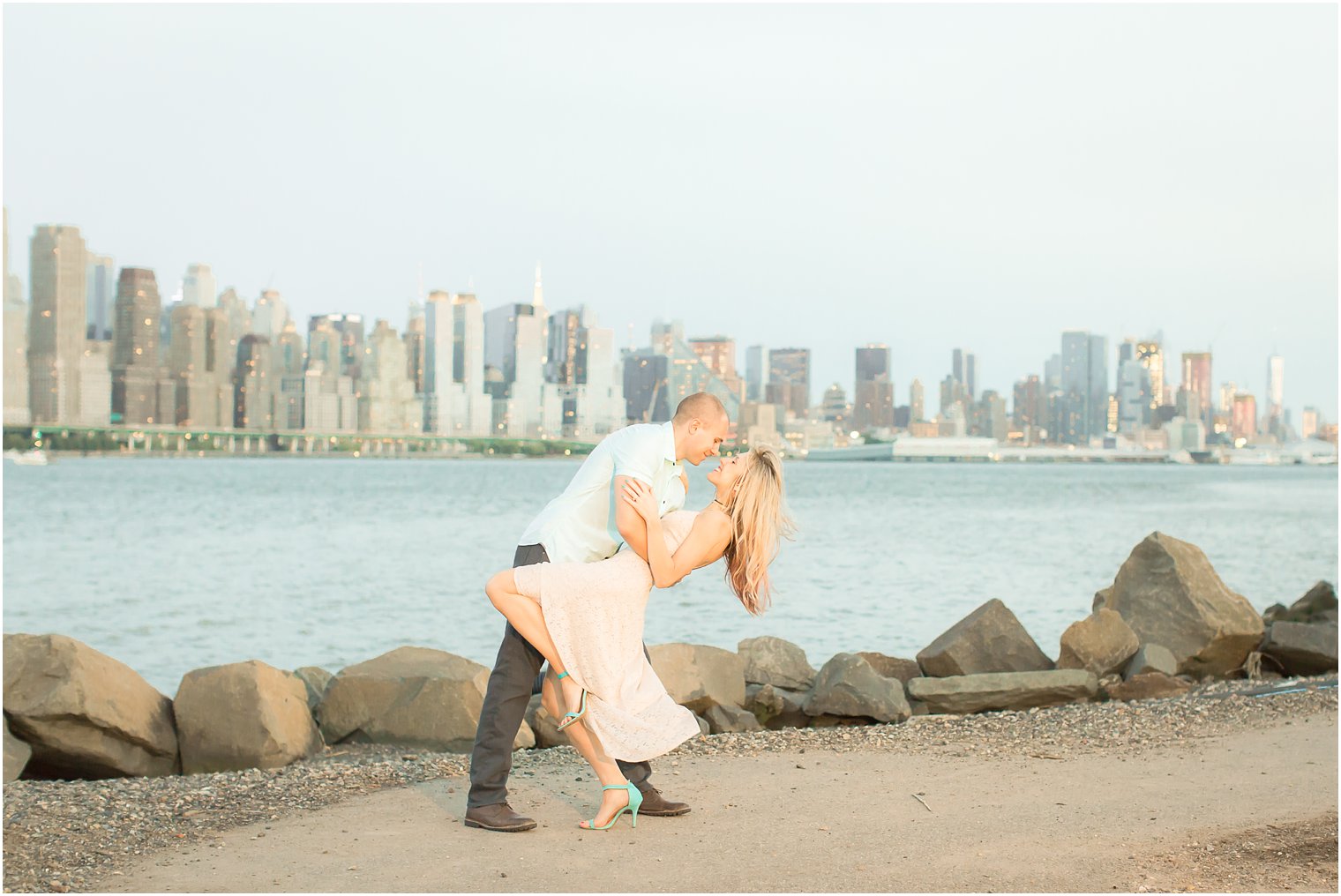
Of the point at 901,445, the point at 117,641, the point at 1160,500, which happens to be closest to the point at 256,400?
the point at 901,445

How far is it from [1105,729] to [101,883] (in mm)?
5332

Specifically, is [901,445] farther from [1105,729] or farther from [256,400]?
[1105,729]

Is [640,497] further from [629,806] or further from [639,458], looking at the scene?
[629,806]

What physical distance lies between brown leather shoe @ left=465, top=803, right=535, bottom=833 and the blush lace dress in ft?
1.49

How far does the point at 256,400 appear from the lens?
123 m

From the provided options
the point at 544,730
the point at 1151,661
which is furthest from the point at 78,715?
the point at 1151,661

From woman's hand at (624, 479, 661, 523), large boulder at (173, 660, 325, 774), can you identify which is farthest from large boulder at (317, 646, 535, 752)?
woman's hand at (624, 479, 661, 523)

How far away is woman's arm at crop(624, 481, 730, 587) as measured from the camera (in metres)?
5.37

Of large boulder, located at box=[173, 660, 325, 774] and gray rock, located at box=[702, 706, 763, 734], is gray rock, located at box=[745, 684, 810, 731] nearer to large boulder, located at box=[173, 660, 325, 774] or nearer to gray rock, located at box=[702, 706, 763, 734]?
gray rock, located at box=[702, 706, 763, 734]

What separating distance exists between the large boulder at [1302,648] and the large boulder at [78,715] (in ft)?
28.1

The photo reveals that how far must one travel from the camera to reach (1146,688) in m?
9.99

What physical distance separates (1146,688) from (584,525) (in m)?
5.99

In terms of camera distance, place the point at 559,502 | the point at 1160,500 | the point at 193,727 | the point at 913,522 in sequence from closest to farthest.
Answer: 1. the point at 559,502
2. the point at 193,727
3. the point at 913,522
4. the point at 1160,500

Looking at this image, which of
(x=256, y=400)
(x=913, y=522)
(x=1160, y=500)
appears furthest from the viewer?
(x=256, y=400)
